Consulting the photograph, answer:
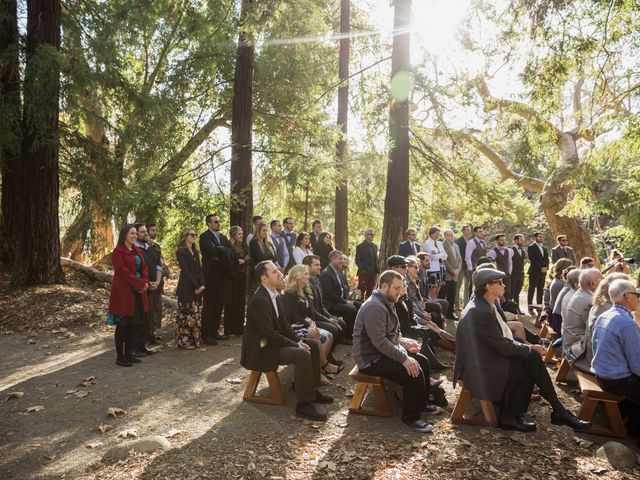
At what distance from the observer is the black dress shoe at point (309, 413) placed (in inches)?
216

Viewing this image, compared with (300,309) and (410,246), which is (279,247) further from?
(300,309)

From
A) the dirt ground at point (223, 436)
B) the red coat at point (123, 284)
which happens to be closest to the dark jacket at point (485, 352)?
the dirt ground at point (223, 436)

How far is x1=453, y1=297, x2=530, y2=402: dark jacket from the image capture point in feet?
17.2

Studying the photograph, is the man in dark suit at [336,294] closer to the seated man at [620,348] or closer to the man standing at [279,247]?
the man standing at [279,247]

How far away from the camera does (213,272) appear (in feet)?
28.5

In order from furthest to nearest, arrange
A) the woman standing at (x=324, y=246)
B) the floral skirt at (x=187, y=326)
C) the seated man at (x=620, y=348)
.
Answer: the woman standing at (x=324, y=246) → the floral skirt at (x=187, y=326) → the seated man at (x=620, y=348)

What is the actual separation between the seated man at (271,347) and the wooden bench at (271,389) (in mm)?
174

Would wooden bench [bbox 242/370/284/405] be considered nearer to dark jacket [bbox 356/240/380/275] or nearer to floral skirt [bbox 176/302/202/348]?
floral skirt [bbox 176/302/202/348]

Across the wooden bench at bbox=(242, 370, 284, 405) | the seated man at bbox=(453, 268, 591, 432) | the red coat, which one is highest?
the red coat

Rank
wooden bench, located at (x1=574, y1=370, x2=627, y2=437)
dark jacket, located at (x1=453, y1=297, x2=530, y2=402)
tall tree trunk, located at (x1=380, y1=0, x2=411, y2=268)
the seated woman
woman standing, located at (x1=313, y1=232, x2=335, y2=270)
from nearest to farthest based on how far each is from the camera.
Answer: wooden bench, located at (x1=574, y1=370, x2=627, y2=437) → dark jacket, located at (x1=453, y1=297, x2=530, y2=402) → the seated woman → woman standing, located at (x1=313, y1=232, x2=335, y2=270) → tall tree trunk, located at (x1=380, y1=0, x2=411, y2=268)

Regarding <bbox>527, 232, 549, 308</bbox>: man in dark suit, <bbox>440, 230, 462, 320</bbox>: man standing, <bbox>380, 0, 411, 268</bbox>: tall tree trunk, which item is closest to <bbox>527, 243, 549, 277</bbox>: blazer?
<bbox>527, 232, 549, 308</bbox>: man in dark suit

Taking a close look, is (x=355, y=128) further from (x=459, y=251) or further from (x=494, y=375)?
(x=494, y=375)

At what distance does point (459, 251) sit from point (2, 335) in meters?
9.33

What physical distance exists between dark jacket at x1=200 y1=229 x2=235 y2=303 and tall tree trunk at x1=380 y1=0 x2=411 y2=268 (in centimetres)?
476
